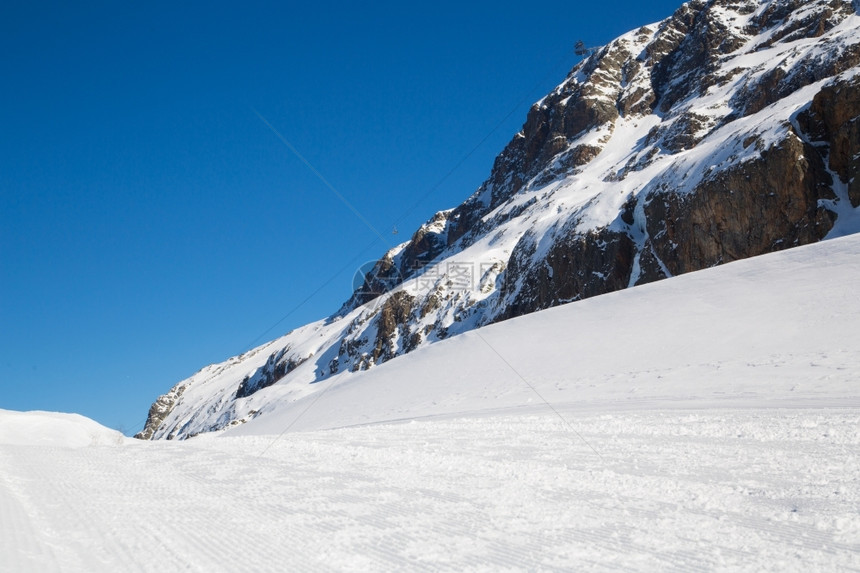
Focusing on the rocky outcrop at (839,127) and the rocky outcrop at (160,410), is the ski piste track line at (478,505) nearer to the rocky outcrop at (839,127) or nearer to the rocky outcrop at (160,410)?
the rocky outcrop at (839,127)

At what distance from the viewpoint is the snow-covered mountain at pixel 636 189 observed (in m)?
33.8

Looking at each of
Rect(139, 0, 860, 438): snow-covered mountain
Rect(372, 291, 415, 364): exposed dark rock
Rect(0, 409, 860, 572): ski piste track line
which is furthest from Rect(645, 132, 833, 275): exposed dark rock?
Rect(372, 291, 415, 364): exposed dark rock

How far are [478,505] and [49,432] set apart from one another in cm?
1324

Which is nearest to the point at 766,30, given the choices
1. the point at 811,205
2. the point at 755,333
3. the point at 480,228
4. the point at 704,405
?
the point at 480,228

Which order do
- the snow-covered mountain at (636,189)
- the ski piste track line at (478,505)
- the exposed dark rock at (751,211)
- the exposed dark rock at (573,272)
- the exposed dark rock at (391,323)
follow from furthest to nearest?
the exposed dark rock at (391,323)
the exposed dark rock at (573,272)
the snow-covered mountain at (636,189)
the exposed dark rock at (751,211)
the ski piste track line at (478,505)

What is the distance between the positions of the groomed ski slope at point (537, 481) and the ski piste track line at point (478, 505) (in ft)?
0.09

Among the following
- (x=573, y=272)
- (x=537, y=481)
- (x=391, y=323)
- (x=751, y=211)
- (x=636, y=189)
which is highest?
(x=636, y=189)

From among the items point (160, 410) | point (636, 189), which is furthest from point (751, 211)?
point (160, 410)

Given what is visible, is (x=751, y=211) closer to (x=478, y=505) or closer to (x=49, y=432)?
(x=478, y=505)

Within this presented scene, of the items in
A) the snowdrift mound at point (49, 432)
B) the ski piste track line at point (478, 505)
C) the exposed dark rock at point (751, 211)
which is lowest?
the ski piste track line at point (478, 505)

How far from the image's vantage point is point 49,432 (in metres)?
13.8

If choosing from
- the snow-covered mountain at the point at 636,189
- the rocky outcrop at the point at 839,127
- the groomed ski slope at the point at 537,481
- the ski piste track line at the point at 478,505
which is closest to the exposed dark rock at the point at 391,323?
the snow-covered mountain at the point at 636,189

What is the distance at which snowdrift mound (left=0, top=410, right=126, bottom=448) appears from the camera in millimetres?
12914

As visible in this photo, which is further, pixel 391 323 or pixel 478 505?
pixel 391 323
